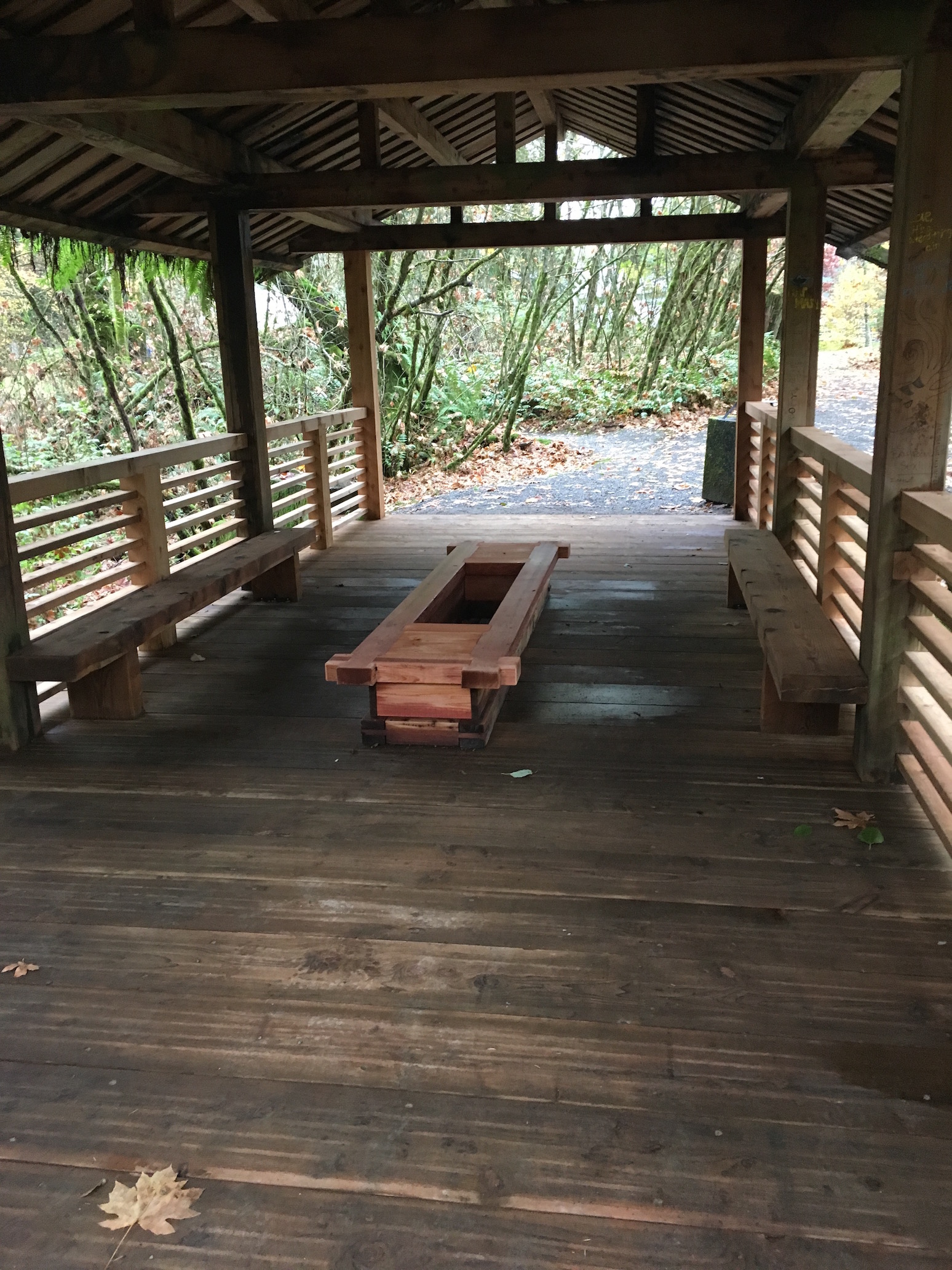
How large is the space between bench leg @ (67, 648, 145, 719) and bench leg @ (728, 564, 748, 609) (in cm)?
344

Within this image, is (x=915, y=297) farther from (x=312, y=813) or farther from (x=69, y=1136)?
(x=69, y=1136)

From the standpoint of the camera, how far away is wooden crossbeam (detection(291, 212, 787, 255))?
7.43m

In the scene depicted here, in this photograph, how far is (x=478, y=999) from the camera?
236 cm

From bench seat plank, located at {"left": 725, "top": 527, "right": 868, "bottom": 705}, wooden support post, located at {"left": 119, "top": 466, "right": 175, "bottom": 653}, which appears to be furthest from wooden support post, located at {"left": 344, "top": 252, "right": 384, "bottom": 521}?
bench seat plank, located at {"left": 725, "top": 527, "right": 868, "bottom": 705}

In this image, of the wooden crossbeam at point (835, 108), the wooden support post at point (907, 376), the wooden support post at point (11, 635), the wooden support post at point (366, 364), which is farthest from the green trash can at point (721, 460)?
the wooden support post at point (11, 635)

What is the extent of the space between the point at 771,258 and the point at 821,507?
15.1m

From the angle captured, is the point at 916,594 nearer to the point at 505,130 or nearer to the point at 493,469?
the point at 505,130

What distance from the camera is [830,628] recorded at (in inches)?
155

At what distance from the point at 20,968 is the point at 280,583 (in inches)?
166

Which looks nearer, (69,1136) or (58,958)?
(69,1136)

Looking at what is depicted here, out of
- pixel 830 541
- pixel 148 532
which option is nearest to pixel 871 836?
pixel 830 541

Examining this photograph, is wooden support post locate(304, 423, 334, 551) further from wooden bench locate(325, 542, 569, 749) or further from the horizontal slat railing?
the horizontal slat railing

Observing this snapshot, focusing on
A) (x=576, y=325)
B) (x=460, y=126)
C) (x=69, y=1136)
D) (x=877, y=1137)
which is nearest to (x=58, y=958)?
(x=69, y=1136)

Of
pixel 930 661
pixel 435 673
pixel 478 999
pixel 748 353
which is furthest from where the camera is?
pixel 748 353
